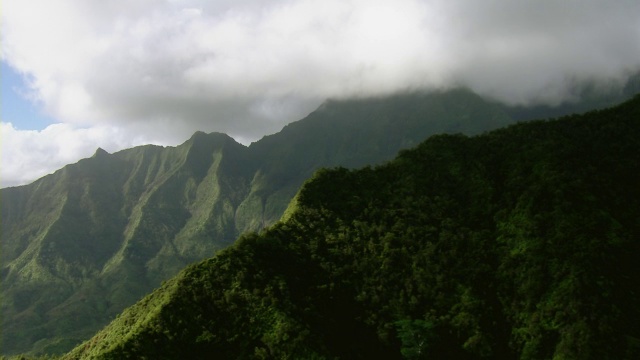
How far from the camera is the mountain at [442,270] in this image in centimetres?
6519

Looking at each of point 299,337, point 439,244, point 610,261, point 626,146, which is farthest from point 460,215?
point 299,337

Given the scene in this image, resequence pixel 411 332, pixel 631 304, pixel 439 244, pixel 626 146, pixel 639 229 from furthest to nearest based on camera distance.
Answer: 1. pixel 626 146
2. pixel 439 244
3. pixel 639 229
4. pixel 411 332
5. pixel 631 304

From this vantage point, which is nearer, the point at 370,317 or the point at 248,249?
the point at 370,317

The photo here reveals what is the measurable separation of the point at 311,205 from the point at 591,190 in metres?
44.6

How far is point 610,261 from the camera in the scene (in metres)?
69.4

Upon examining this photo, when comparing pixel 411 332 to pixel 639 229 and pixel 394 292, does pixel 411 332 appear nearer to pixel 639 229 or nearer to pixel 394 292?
pixel 394 292

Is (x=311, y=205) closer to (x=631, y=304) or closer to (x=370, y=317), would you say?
(x=370, y=317)

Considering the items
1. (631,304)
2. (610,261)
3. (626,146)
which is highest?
(626,146)

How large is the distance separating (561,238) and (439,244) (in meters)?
17.4

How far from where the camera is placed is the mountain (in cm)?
6519

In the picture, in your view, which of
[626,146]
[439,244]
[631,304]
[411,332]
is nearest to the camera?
[631,304]

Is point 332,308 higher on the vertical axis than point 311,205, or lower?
lower

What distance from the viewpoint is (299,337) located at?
64.8 metres

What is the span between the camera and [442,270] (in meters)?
77.6
